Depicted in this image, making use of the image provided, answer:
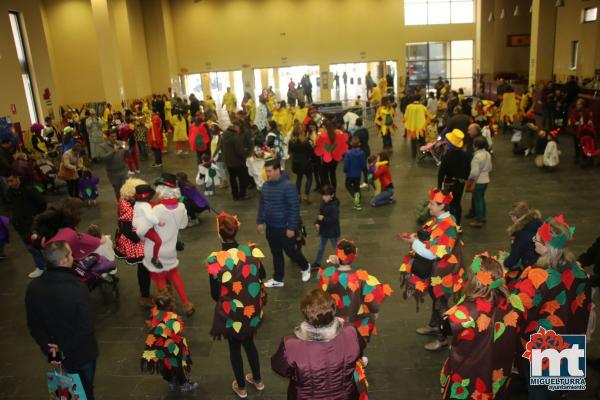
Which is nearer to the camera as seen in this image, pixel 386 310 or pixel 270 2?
pixel 386 310

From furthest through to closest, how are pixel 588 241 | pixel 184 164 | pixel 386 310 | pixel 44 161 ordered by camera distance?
pixel 184 164, pixel 44 161, pixel 588 241, pixel 386 310

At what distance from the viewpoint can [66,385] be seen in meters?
3.53

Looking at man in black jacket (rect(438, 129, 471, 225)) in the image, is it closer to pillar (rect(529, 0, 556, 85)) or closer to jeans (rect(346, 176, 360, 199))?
jeans (rect(346, 176, 360, 199))

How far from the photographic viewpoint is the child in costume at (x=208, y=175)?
1042 cm

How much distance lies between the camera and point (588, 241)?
23.5 ft

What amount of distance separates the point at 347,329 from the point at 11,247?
24.8ft

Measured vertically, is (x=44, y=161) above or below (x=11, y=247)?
above

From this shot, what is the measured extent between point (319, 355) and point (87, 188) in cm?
914

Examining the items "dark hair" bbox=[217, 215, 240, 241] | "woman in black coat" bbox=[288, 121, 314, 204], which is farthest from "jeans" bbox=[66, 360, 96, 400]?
"woman in black coat" bbox=[288, 121, 314, 204]

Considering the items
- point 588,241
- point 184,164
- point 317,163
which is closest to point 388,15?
point 184,164

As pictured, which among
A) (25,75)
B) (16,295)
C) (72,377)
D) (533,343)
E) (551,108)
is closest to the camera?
(72,377)

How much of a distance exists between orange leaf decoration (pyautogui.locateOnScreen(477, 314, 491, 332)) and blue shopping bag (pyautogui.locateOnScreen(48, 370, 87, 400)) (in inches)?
106

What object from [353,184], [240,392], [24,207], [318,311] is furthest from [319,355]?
[353,184]

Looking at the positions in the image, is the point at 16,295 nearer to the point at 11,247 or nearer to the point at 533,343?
the point at 11,247
